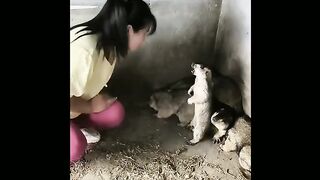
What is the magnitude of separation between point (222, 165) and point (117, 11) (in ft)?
1.34

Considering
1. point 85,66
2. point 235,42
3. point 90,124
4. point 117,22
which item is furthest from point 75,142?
point 235,42

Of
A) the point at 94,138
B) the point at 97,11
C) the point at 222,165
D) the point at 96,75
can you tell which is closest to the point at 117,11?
the point at 97,11

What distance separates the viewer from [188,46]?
113cm

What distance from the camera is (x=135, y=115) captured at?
3.68 ft

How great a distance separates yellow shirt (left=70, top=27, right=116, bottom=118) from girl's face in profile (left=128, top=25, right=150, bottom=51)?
0.07 meters

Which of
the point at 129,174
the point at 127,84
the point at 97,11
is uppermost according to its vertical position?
the point at 97,11

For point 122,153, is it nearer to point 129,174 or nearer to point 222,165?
point 129,174

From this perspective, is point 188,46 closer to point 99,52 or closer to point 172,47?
point 172,47

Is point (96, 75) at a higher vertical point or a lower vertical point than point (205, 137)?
higher

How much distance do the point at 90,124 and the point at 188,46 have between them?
0.90ft

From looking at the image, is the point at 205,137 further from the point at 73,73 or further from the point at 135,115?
the point at 73,73

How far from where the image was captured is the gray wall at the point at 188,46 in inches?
43.9

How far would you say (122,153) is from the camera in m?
1.11

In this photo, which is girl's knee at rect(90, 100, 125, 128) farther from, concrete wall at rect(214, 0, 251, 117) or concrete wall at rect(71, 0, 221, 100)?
concrete wall at rect(214, 0, 251, 117)
